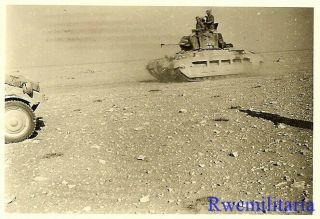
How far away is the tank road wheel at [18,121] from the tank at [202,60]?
3.81 meters

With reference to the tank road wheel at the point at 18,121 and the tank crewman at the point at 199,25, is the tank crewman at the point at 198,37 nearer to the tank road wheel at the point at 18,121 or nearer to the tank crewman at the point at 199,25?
the tank crewman at the point at 199,25

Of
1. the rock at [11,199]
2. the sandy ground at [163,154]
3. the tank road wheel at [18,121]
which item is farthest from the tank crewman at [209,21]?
the rock at [11,199]

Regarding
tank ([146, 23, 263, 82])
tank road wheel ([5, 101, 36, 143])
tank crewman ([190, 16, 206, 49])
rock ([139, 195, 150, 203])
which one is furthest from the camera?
tank ([146, 23, 263, 82])

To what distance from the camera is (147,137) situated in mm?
4957

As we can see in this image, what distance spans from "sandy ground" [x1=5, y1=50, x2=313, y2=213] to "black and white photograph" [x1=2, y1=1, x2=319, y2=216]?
1 centimetres

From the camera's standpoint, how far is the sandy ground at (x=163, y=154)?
3.93 metres

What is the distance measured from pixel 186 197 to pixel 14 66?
2.62m

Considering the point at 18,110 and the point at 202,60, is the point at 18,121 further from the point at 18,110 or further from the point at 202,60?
the point at 202,60

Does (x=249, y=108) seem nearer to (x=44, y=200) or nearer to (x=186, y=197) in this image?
(x=186, y=197)

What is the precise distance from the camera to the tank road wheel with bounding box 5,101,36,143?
192 inches

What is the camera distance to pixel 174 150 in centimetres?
460

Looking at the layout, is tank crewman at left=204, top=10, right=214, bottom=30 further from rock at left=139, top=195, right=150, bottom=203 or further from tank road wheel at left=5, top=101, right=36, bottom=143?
rock at left=139, top=195, right=150, bottom=203

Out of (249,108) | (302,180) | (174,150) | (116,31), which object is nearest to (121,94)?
(116,31)

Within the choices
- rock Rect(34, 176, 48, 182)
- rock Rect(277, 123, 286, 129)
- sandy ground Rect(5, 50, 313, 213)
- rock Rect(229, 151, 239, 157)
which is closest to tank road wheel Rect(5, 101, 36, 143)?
sandy ground Rect(5, 50, 313, 213)
